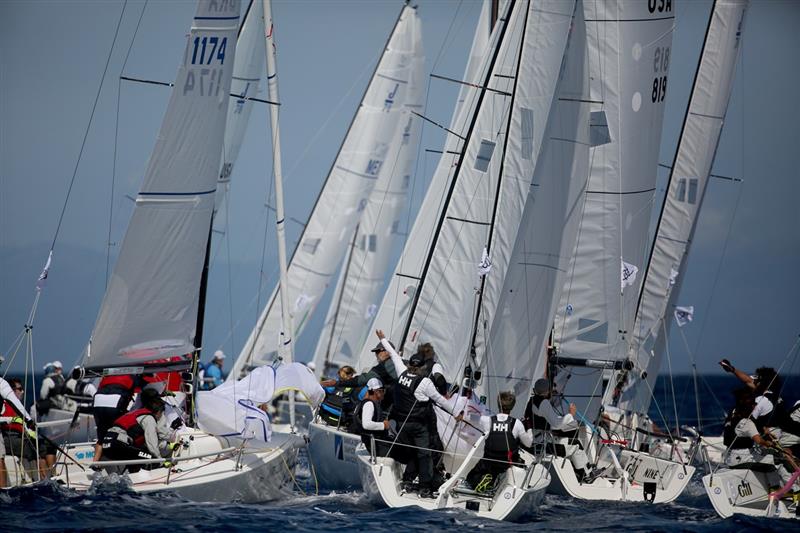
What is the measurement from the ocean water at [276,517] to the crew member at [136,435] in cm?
57

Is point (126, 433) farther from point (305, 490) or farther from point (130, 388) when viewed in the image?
point (305, 490)

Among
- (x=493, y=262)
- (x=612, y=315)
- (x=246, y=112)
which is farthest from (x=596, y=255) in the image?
(x=246, y=112)

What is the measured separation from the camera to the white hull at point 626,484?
15578 millimetres

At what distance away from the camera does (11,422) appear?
12.2 metres

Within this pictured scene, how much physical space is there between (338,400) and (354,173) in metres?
14.6

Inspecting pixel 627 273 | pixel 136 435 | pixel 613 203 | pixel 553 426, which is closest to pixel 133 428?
pixel 136 435

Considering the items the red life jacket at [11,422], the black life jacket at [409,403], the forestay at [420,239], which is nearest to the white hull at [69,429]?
the red life jacket at [11,422]

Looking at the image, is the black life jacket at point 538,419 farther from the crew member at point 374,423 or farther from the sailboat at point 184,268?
the sailboat at point 184,268

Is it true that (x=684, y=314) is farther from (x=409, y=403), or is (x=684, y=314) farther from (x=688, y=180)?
(x=409, y=403)

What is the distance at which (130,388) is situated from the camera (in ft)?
45.3

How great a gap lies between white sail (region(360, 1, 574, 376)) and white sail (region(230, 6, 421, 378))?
11815 mm

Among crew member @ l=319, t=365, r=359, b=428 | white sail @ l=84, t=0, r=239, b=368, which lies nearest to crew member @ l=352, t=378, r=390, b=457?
crew member @ l=319, t=365, r=359, b=428

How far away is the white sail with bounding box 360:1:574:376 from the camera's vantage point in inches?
690

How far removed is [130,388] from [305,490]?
3405 millimetres
